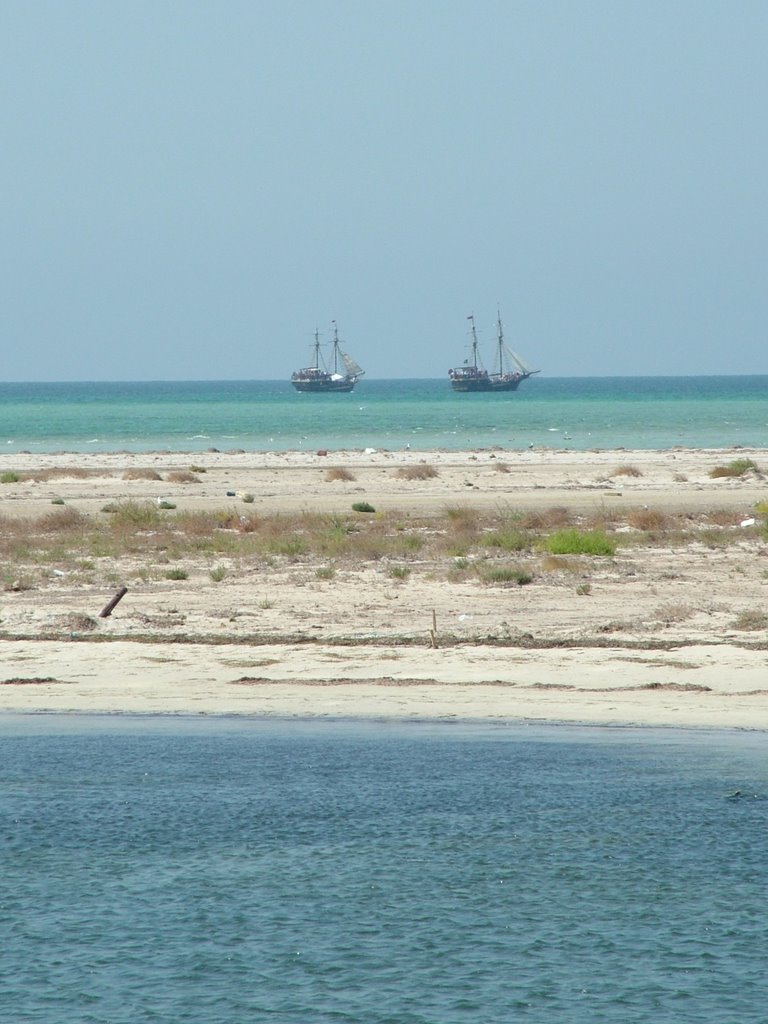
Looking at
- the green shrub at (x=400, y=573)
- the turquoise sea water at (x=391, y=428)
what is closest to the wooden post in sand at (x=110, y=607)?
the green shrub at (x=400, y=573)

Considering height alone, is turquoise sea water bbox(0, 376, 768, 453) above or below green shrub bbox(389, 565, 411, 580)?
above

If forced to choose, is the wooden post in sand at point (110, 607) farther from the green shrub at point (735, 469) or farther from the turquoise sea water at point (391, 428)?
the turquoise sea water at point (391, 428)

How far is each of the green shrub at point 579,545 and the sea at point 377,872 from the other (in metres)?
11.2

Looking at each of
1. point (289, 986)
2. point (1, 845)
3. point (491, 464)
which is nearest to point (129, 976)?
point (289, 986)

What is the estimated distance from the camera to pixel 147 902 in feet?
33.6

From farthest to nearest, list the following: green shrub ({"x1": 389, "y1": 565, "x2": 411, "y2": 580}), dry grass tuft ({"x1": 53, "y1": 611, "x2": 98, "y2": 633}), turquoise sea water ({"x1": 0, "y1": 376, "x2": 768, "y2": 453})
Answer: turquoise sea water ({"x1": 0, "y1": 376, "x2": 768, "y2": 453})
green shrub ({"x1": 389, "y1": 565, "x2": 411, "y2": 580})
dry grass tuft ({"x1": 53, "y1": 611, "x2": 98, "y2": 633})

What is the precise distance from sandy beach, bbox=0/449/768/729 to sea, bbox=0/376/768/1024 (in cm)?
93

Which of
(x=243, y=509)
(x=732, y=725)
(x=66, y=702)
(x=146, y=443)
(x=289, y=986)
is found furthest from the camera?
(x=146, y=443)

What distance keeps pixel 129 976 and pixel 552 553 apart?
17659 millimetres

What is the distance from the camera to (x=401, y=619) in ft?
64.8

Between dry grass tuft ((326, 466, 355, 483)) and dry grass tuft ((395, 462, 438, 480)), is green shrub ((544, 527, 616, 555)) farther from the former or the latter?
dry grass tuft ((395, 462, 438, 480))

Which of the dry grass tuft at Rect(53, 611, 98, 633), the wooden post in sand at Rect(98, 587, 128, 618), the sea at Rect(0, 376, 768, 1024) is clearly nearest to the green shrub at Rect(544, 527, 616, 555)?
the wooden post in sand at Rect(98, 587, 128, 618)

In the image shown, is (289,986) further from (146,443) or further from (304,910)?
(146,443)

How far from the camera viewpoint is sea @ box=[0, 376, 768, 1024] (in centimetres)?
870
